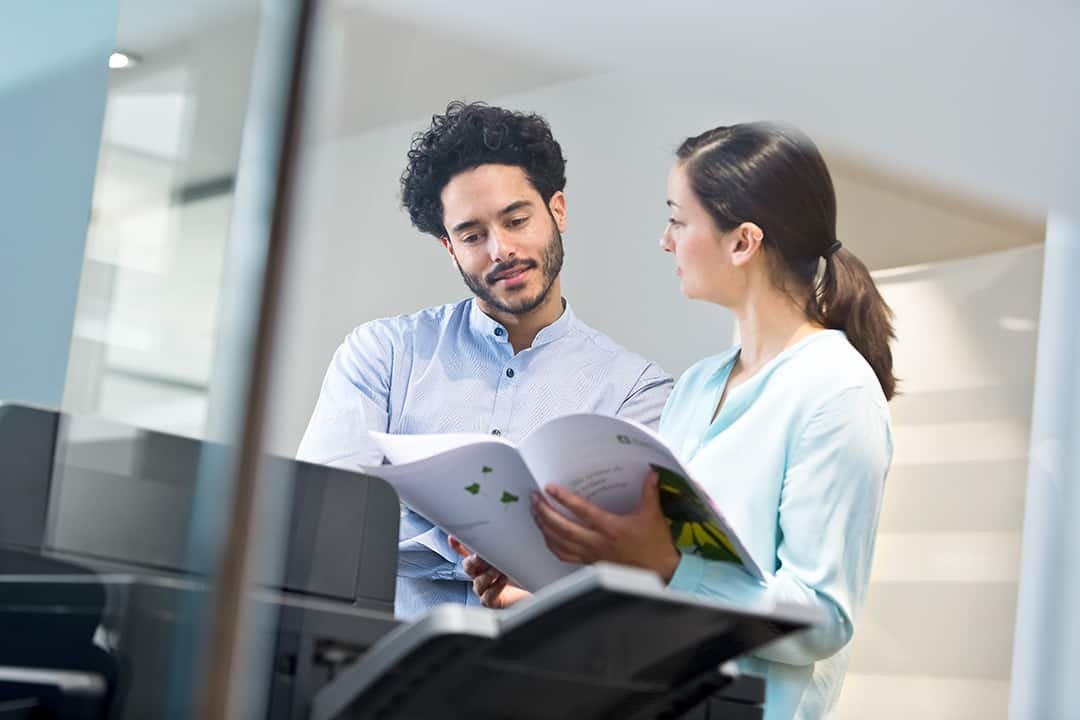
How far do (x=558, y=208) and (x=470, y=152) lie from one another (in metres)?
0.16

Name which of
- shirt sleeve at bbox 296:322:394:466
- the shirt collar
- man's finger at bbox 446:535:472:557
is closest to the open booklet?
man's finger at bbox 446:535:472:557

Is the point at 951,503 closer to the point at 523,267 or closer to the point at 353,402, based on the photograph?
the point at 523,267

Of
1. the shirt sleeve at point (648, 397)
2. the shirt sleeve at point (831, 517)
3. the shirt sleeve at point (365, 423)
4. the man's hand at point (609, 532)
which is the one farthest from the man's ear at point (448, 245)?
the man's hand at point (609, 532)

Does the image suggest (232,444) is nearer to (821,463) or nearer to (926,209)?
(821,463)

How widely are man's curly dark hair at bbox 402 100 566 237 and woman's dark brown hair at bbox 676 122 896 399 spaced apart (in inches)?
9.2

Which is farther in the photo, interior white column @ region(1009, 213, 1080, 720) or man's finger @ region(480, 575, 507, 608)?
interior white column @ region(1009, 213, 1080, 720)

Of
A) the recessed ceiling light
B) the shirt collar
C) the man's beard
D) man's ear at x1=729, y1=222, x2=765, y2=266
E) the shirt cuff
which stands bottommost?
the shirt cuff

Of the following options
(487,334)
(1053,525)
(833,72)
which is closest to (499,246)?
(487,334)

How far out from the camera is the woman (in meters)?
1.92

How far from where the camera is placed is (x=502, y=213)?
217cm

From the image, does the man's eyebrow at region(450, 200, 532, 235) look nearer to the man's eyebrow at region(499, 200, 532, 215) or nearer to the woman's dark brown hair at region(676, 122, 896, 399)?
the man's eyebrow at region(499, 200, 532, 215)

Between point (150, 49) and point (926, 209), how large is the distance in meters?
1.38

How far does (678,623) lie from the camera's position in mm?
1163

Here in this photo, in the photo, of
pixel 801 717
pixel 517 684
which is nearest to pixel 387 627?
pixel 517 684
